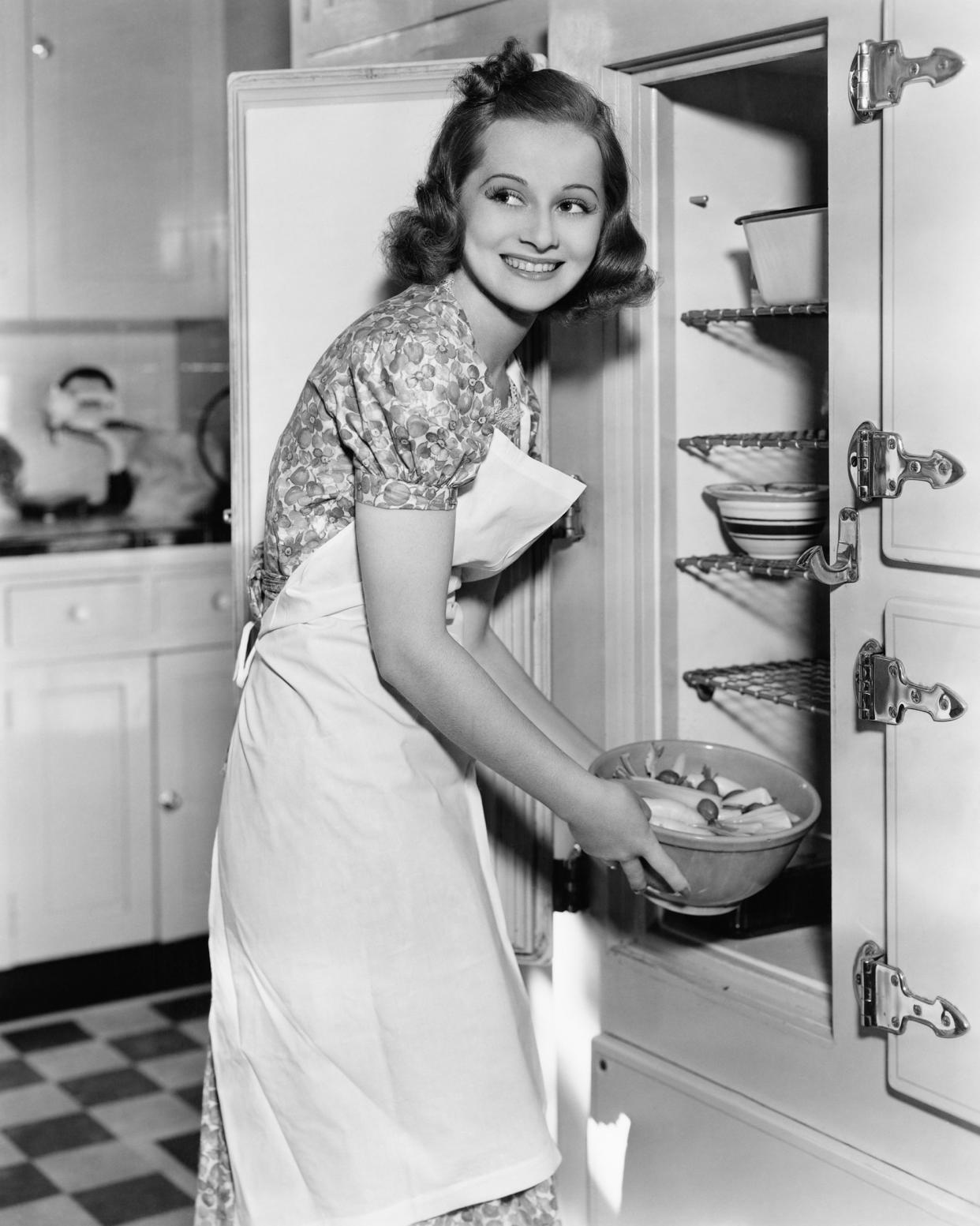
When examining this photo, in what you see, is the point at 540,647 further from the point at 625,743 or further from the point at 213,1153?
the point at 213,1153

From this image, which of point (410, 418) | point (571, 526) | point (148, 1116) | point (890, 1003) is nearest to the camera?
point (410, 418)

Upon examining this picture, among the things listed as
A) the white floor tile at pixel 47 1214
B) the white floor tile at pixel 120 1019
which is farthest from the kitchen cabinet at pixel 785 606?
the white floor tile at pixel 120 1019

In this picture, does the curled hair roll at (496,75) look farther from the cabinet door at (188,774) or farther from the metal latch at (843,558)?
the cabinet door at (188,774)

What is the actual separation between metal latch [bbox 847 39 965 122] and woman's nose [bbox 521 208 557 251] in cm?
36

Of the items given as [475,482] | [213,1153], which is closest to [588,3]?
[475,482]

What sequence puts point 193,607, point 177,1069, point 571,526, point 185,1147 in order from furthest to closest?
point 193,607
point 177,1069
point 185,1147
point 571,526

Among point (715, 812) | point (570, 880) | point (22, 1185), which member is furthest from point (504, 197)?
point (22, 1185)

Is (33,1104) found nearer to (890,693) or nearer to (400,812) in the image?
(400,812)

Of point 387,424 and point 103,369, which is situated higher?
→ point 103,369

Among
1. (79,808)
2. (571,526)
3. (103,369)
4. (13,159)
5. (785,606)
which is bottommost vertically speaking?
(79,808)

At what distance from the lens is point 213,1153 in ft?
5.85

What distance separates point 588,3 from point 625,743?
0.98 meters

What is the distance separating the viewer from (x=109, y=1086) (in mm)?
3230

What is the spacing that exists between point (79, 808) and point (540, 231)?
2507 mm
